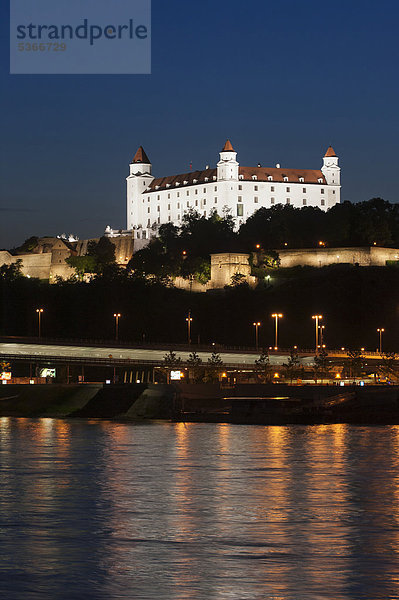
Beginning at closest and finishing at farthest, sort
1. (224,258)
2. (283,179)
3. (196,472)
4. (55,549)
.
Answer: (55,549), (196,472), (224,258), (283,179)

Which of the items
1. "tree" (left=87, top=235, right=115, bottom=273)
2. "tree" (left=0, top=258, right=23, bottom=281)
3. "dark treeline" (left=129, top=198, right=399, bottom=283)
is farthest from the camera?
"tree" (left=87, top=235, right=115, bottom=273)

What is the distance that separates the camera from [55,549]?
2425 cm

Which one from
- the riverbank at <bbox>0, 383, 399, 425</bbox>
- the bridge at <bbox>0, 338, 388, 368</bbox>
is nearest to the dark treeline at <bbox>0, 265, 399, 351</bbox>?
the bridge at <bbox>0, 338, 388, 368</bbox>

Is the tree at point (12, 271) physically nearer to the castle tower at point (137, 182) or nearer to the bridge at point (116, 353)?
the castle tower at point (137, 182)

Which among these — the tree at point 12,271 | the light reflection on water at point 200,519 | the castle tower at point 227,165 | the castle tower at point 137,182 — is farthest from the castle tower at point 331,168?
the light reflection on water at point 200,519

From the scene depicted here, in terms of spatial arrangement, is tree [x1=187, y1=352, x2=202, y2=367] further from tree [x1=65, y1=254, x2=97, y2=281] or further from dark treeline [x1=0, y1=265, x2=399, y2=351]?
tree [x1=65, y1=254, x2=97, y2=281]

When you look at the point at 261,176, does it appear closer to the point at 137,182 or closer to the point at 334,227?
the point at 137,182

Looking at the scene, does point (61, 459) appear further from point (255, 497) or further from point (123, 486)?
point (255, 497)

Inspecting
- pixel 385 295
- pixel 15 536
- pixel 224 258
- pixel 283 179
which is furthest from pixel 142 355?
pixel 283 179

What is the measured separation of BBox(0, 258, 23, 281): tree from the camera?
15375cm

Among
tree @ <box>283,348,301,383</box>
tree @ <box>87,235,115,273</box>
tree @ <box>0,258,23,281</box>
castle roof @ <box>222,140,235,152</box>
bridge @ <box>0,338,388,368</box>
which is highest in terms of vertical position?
castle roof @ <box>222,140,235,152</box>

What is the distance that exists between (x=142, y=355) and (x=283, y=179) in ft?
296

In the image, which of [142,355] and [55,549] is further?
[142,355]

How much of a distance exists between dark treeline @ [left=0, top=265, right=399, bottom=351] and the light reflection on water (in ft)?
232
